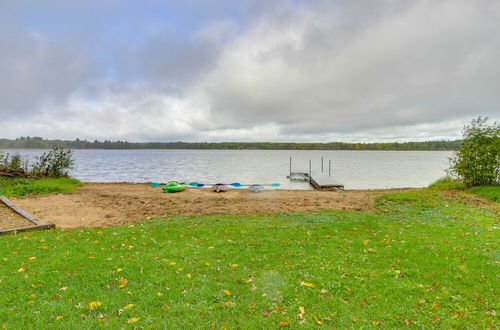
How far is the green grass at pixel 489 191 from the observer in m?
A: 17.3

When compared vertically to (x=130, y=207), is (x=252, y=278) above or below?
above

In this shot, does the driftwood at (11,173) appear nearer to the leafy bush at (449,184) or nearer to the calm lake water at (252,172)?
the calm lake water at (252,172)

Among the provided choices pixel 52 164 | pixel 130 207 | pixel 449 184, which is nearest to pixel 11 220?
pixel 130 207

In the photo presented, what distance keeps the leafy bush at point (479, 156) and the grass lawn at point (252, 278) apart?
41.8ft

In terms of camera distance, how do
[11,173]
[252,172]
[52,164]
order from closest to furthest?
[11,173]
[52,164]
[252,172]

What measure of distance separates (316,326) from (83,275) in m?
5.23

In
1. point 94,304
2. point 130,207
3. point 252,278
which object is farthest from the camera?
point 130,207

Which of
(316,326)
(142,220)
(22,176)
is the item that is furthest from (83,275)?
(22,176)

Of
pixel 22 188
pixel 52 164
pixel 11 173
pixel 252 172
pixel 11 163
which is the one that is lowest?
pixel 252 172

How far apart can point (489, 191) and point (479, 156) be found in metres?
3.14

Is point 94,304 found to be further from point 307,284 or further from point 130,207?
point 130,207

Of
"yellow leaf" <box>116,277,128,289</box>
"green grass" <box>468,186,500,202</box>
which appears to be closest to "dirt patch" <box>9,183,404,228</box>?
"yellow leaf" <box>116,277,128,289</box>

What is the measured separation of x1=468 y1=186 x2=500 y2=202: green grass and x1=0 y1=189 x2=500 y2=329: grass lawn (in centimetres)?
939

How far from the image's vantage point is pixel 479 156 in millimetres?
20250
